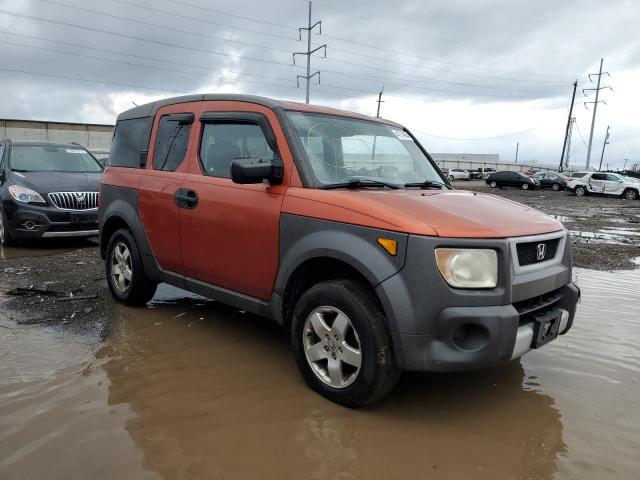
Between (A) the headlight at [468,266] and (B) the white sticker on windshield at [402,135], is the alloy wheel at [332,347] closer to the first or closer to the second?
(A) the headlight at [468,266]

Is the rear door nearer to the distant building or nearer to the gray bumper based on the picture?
the gray bumper

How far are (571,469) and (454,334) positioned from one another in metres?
0.86

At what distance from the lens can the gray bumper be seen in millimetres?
2791

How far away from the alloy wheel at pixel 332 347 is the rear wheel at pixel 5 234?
267 inches

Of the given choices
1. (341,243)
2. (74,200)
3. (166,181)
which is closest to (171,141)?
(166,181)

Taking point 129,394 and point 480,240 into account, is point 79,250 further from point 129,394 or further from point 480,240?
point 480,240

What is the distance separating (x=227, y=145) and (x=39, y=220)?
5246mm

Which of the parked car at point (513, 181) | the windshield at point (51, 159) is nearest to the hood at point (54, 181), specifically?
the windshield at point (51, 159)

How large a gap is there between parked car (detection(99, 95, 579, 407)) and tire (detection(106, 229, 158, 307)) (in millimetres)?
27

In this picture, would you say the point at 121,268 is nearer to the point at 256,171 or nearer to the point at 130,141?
the point at 130,141

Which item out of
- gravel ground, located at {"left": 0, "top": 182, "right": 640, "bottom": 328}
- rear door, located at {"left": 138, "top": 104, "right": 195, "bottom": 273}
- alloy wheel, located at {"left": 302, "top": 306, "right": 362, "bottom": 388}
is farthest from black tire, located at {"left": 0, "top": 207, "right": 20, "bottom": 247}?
alloy wheel, located at {"left": 302, "top": 306, "right": 362, "bottom": 388}

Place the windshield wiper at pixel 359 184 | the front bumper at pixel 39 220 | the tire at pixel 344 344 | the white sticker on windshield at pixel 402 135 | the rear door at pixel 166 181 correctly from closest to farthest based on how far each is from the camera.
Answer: the tire at pixel 344 344 → the windshield wiper at pixel 359 184 → the rear door at pixel 166 181 → the white sticker on windshield at pixel 402 135 → the front bumper at pixel 39 220

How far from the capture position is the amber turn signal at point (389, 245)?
289 cm

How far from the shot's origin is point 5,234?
830 centimetres
